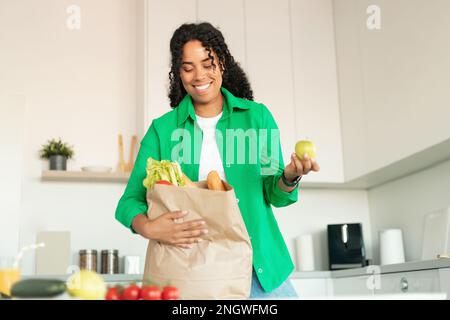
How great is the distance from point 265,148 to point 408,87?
1575 mm

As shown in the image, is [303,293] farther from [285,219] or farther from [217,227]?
[217,227]

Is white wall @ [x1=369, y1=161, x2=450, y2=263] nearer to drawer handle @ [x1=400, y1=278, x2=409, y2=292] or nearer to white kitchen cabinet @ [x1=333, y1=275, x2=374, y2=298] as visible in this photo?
white kitchen cabinet @ [x1=333, y1=275, x2=374, y2=298]

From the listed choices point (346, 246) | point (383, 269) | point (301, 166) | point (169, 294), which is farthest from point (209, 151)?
point (346, 246)

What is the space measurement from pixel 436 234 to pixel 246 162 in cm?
173

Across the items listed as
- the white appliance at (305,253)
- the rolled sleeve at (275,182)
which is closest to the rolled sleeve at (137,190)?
the rolled sleeve at (275,182)

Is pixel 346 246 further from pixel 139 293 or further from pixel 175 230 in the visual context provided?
pixel 139 293

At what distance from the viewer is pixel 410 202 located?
3074 millimetres

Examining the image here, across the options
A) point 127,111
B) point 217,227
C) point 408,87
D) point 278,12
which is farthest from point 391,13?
point 217,227

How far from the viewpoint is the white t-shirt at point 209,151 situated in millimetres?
1237

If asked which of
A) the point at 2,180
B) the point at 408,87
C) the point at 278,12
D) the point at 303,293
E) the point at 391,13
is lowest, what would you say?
the point at 303,293

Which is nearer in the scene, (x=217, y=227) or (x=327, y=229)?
(x=217, y=227)

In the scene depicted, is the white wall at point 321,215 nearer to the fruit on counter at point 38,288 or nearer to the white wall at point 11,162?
the white wall at point 11,162

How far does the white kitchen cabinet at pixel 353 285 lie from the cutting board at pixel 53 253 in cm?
125

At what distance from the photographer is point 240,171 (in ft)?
Result: 4.05
